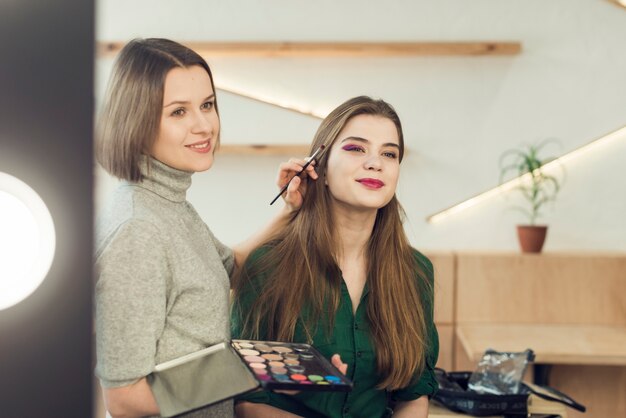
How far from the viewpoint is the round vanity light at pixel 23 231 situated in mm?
274

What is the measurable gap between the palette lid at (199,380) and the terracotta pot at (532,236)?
2.37 metres

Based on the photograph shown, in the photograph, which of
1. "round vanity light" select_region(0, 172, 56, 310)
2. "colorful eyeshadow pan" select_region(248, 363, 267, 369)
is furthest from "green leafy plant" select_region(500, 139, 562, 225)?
"round vanity light" select_region(0, 172, 56, 310)

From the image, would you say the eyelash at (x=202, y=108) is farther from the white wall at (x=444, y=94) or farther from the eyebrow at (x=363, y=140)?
the white wall at (x=444, y=94)

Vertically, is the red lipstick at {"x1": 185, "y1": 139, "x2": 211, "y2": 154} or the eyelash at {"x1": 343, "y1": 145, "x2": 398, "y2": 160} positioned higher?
the eyelash at {"x1": 343, "y1": 145, "x2": 398, "y2": 160}

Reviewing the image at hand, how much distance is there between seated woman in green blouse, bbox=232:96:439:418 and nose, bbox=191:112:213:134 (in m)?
0.55

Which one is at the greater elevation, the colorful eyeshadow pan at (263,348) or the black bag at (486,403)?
the colorful eyeshadow pan at (263,348)

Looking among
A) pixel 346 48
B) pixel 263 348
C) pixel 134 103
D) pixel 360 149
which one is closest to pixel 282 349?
pixel 263 348

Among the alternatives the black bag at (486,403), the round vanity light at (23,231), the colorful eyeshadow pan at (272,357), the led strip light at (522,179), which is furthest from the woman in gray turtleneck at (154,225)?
the led strip light at (522,179)

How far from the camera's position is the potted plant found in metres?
3.10

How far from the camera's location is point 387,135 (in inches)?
62.6

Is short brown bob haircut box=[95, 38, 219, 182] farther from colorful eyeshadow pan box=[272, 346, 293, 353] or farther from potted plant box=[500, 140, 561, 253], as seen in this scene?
potted plant box=[500, 140, 561, 253]

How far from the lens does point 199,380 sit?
792mm

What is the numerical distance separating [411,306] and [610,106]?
220 centimetres

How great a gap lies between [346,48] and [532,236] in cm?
118
